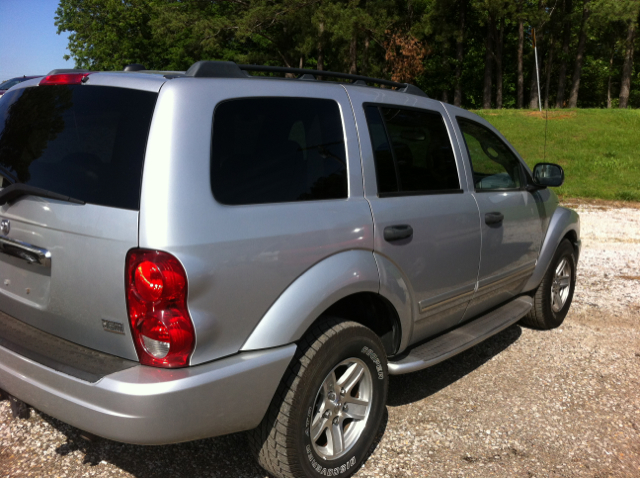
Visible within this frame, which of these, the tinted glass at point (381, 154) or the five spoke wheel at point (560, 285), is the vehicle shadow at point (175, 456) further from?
the five spoke wheel at point (560, 285)

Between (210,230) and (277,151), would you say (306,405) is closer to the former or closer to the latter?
(210,230)

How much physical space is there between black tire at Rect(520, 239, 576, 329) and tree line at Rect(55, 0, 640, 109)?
17915 mm

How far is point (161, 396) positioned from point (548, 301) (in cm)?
384

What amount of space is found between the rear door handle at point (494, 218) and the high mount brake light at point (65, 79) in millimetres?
2525

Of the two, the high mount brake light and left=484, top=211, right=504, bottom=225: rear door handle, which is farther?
left=484, top=211, right=504, bottom=225: rear door handle

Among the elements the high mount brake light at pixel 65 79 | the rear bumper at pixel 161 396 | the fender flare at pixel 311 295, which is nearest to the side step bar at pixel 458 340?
the fender flare at pixel 311 295

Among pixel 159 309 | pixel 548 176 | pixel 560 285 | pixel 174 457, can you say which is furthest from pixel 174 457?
pixel 560 285

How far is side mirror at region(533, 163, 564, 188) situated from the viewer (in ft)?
15.0

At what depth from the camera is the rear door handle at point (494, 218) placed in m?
3.90

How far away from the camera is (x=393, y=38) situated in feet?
108

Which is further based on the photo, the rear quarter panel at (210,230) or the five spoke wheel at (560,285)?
the five spoke wheel at (560,285)

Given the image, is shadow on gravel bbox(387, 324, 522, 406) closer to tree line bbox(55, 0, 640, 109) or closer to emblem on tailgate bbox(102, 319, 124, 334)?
emblem on tailgate bbox(102, 319, 124, 334)

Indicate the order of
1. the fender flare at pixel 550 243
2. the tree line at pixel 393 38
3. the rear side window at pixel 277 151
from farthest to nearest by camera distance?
the tree line at pixel 393 38
the fender flare at pixel 550 243
the rear side window at pixel 277 151

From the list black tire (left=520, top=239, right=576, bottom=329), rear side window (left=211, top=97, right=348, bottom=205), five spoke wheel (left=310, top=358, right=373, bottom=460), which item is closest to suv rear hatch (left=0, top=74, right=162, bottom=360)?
rear side window (left=211, top=97, right=348, bottom=205)
